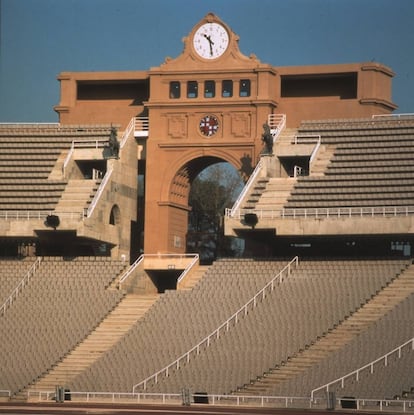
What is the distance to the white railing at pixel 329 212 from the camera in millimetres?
76375

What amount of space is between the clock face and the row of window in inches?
45.5

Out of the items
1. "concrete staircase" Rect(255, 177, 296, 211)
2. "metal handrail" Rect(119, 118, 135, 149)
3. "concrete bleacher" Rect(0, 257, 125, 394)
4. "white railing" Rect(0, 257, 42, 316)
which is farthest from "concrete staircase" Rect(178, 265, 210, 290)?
"metal handrail" Rect(119, 118, 135, 149)

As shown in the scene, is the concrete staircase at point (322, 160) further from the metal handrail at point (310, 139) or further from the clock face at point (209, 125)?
the clock face at point (209, 125)

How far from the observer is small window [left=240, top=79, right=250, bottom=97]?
8475cm

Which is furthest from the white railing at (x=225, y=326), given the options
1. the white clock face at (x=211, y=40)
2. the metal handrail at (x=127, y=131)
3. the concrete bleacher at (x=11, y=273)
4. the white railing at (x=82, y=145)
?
the white railing at (x=82, y=145)

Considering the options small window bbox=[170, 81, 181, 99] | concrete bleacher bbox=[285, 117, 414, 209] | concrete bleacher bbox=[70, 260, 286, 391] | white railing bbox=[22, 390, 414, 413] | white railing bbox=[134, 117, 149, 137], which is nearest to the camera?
white railing bbox=[22, 390, 414, 413]

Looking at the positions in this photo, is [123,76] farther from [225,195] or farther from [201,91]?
[225,195]

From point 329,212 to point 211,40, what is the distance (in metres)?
12.6

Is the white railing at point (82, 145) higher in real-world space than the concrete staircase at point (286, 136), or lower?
lower

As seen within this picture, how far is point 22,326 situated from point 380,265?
16.0 meters

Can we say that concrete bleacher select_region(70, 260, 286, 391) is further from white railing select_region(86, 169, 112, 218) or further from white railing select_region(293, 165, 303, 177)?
white railing select_region(86, 169, 112, 218)

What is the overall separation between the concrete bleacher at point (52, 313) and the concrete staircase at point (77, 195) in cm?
251

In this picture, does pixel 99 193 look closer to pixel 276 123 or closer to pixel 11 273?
pixel 11 273

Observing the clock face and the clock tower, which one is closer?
the clock tower
